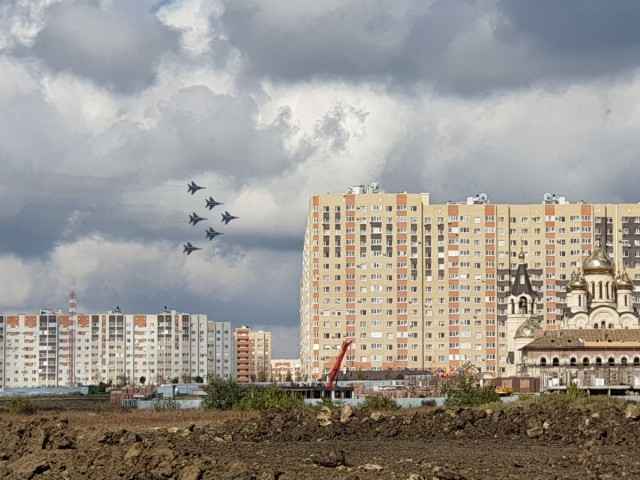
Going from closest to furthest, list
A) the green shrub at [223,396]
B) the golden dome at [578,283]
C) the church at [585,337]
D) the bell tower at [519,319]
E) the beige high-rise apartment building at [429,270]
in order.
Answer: the green shrub at [223,396], the church at [585,337], the golden dome at [578,283], the bell tower at [519,319], the beige high-rise apartment building at [429,270]

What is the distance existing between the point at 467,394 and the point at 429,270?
101 meters

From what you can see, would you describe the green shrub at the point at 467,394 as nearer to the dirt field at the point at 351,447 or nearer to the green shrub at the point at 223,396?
the green shrub at the point at 223,396

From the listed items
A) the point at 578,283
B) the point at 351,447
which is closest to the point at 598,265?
the point at 578,283

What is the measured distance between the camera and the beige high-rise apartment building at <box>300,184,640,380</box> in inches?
6732

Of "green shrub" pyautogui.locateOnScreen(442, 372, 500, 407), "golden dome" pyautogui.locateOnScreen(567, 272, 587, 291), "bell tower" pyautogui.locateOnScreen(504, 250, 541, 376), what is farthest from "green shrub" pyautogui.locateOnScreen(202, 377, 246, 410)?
"golden dome" pyautogui.locateOnScreen(567, 272, 587, 291)

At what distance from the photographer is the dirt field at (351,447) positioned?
2959 cm

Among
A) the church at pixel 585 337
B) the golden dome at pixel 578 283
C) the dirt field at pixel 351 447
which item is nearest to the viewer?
the dirt field at pixel 351 447

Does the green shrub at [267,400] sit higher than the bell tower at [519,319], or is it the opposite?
the bell tower at [519,319]

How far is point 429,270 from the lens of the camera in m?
174

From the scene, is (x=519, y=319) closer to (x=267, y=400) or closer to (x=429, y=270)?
(x=429, y=270)

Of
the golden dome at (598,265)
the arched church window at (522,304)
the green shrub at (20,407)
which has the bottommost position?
the green shrub at (20,407)

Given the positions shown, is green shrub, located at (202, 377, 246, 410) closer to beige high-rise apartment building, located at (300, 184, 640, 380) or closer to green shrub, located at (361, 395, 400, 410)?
green shrub, located at (361, 395, 400, 410)

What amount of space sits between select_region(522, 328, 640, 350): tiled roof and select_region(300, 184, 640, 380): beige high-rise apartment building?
38026 mm

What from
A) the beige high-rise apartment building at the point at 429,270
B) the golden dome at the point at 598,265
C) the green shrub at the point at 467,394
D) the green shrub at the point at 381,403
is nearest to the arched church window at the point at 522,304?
the golden dome at the point at 598,265
